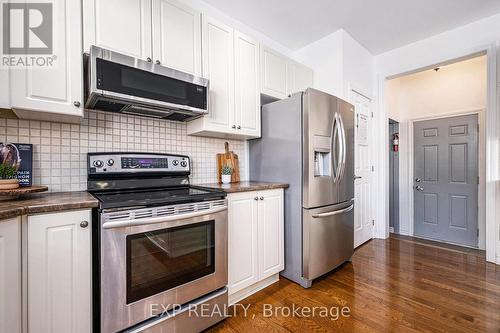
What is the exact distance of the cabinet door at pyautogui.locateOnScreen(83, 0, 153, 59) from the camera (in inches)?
54.3

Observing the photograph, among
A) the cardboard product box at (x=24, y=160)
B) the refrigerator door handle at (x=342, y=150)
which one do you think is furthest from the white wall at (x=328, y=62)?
the cardboard product box at (x=24, y=160)

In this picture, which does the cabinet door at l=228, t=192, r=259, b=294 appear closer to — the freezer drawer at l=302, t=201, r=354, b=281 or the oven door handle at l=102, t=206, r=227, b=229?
the oven door handle at l=102, t=206, r=227, b=229

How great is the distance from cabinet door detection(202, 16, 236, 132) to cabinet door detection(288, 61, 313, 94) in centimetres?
89

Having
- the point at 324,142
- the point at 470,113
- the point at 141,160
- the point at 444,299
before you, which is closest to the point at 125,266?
the point at 141,160

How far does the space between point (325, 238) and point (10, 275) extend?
2.12m

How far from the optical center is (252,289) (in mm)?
1992

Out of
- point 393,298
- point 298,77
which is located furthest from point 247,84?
point 393,298

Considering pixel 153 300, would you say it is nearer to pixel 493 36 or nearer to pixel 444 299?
pixel 444 299

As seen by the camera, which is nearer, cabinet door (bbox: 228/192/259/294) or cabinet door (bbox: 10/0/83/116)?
cabinet door (bbox: 10/0/83/116)

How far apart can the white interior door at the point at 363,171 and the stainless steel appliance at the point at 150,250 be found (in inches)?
89.0

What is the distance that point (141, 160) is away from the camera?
68.9 inches

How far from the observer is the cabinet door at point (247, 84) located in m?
2.16

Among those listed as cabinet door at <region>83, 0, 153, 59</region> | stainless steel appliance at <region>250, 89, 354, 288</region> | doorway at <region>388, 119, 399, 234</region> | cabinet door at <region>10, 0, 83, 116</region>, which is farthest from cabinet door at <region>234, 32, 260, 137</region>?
doorway at <region>388, 119, 399, 234</region>

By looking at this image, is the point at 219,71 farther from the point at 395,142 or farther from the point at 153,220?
the point at 395,142
